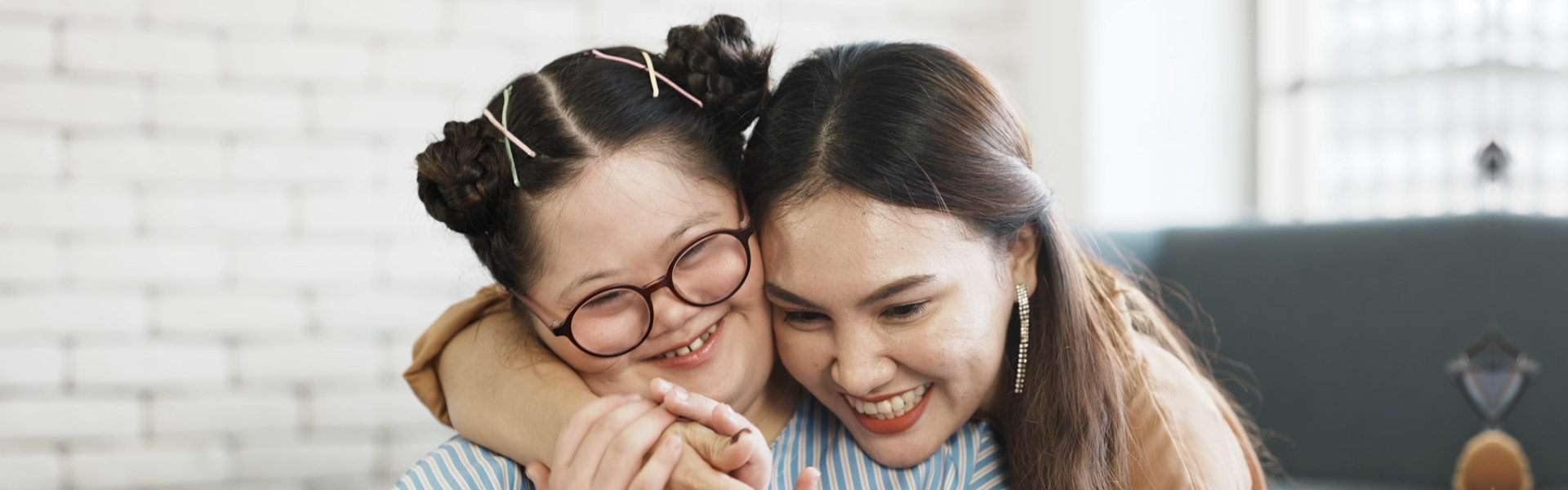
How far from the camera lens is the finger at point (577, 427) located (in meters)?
1.06

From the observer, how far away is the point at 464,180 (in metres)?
1.13

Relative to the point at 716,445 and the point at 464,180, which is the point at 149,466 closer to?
the point at 464,180

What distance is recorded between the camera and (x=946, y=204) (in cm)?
113

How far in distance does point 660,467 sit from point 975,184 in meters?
0.44

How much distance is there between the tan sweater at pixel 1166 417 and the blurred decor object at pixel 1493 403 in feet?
2.31

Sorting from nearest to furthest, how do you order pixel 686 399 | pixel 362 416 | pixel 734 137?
pixel 686 399 < pixel 734 137 < pixel 362 416

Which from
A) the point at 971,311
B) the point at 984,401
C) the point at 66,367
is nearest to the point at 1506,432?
the point at 984,401

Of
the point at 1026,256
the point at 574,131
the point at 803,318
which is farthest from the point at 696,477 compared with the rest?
the point at 1026,256

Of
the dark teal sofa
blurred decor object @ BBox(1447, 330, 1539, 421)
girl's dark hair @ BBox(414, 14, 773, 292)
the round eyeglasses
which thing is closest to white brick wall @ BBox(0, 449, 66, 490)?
girl's dark hair @ BBox(414, 14, 773, 292)

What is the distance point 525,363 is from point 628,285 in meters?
0.23

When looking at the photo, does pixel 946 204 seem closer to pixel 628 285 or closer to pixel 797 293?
pixel 797 293

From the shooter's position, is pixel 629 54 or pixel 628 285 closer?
pixel 628 285

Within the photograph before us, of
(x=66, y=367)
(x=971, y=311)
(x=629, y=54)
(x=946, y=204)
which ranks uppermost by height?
(x=629, y=54)

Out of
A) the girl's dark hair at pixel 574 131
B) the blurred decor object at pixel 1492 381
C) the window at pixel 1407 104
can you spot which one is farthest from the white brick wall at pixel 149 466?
the window at pixel 1407 104
